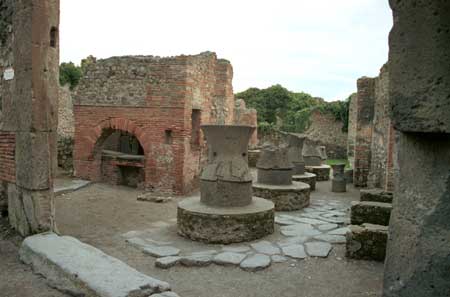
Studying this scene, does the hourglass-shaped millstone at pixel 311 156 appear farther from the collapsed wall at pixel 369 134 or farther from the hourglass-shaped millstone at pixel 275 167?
the hourglass-shaped millstone at pixel 275 167

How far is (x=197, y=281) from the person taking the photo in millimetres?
4391

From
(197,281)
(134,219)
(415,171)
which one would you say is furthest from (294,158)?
(415,171)

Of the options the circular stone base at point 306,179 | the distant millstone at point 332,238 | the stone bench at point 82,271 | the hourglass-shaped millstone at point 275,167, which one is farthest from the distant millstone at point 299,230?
the circular stone base at point 306,179

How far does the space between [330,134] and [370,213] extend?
2052 centimetres

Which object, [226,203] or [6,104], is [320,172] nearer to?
[226,203]

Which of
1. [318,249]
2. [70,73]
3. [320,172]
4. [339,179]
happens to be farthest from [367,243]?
[70,73]

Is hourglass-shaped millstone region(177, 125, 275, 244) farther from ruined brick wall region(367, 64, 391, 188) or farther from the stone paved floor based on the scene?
ruined brick wall region(367, 64, 391, 188)

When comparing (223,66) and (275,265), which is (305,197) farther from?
(223,66)

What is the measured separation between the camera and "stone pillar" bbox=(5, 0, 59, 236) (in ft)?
16.3

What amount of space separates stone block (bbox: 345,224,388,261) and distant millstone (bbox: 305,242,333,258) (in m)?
0.31

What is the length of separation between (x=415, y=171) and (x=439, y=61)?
52 centimetres

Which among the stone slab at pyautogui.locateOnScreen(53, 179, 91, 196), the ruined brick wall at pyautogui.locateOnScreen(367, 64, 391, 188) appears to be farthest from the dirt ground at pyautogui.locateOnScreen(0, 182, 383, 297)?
the ruined brick wall at pyautogui.locateOnScreen(367, 64, 391, 188)

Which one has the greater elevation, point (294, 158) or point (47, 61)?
point (47, 61)

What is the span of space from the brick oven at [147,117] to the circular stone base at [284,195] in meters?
2.40
